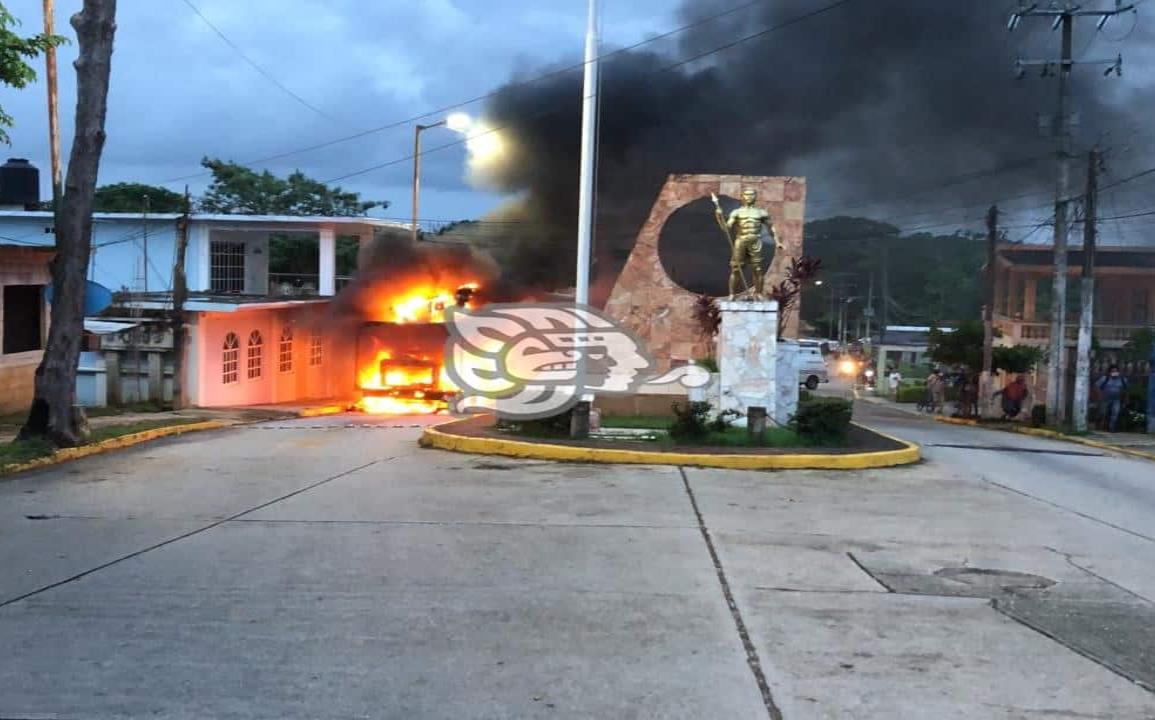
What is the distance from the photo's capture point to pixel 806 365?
37.3 meters

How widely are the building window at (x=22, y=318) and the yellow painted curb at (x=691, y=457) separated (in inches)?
371

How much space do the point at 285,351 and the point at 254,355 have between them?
2.33 metres

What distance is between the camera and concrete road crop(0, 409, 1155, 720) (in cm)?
400

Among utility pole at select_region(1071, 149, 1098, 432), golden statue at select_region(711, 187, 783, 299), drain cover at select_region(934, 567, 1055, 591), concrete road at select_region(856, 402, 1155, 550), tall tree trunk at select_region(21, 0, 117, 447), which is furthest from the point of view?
utility pole at select_region(1071, 149, 1098, 432)

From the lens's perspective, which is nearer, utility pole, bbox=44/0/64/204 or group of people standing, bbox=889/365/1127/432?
utility pole, bbox=44/0/64/204

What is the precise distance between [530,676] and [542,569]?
1.87 m

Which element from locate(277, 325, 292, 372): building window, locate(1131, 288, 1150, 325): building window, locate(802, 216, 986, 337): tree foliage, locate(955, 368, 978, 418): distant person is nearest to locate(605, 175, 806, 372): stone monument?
locate(955, 368, 978, 418): distant person

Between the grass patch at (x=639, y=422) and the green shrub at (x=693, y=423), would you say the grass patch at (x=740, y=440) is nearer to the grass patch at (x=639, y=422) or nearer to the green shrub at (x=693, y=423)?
the green shrub at (x=693, y=423)

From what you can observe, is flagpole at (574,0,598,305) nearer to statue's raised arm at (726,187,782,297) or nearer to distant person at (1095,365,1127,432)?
statue's raised arm at (726,187,782,297)

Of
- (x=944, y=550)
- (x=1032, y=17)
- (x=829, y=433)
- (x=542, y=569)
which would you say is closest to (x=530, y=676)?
(x=542, y=569)

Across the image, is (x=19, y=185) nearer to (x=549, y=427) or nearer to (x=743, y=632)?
(x=549, y=427)

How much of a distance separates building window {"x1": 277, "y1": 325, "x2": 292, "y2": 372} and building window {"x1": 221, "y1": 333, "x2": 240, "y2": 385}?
2979 mm

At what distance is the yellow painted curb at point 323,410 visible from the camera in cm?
2170

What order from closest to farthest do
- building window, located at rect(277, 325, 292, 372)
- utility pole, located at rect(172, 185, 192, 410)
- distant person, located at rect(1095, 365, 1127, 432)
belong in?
utility pole, located at rect(172, 185, 192, 410)
distant person, located at rect(1095, 365, 1127, 432)
building window, located at rect(277, 325, 292, 372)
